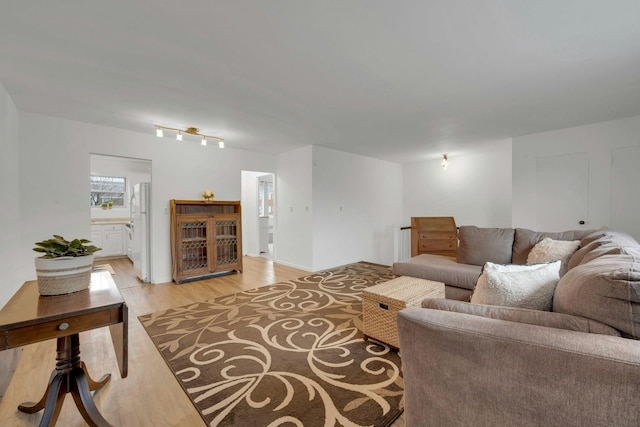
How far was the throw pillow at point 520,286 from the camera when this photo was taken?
1151 millimetres

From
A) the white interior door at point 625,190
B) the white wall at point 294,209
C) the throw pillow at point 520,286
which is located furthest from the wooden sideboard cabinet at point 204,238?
the white interior door at point 625,190

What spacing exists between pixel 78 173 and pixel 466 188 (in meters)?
7.02

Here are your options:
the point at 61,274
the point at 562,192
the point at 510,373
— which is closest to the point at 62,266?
the point at 61,274

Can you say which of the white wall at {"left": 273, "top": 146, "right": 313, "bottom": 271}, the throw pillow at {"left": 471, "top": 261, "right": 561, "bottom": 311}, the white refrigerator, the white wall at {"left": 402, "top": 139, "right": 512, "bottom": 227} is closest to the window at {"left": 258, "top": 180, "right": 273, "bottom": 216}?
the white wall at {"left": 273, "top": 146, "right": 313, "bottom": 271}

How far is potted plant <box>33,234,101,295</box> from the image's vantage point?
1261 mm

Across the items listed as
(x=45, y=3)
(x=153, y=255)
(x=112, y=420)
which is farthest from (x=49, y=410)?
(x=153, y=255)

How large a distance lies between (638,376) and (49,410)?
2.32 metres

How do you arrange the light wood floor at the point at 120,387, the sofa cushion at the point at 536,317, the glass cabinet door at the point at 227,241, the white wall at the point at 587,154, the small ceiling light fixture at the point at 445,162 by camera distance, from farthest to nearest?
the small ceiling light fixture at the point at 445,162 → the glass cabinet door at the point at 227,241 → the white wall at the point at 587,154 → the light wood floor at the point at 120,387 → the sofa cushion at the point at 536,317

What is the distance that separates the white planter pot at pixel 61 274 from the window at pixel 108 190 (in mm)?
6512

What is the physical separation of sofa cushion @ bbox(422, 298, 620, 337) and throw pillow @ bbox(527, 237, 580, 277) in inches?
68.4

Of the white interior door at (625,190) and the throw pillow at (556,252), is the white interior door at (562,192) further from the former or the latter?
the throw pillow at (556,252)

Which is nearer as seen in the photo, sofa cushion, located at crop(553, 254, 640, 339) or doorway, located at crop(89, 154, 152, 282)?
sofa cushion, located at crop(553, 254, 640, 339)

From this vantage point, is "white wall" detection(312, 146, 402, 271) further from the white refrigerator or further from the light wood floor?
the light wood floor

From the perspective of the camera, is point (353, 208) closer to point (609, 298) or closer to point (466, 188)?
point (466, 188)
